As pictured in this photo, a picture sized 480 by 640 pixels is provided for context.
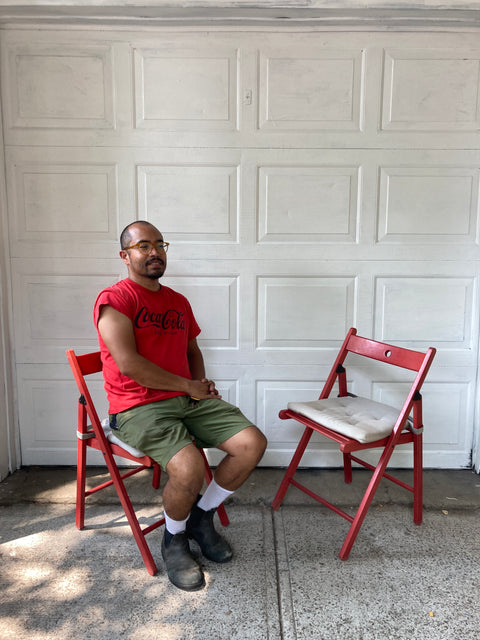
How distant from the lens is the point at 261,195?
111 inches

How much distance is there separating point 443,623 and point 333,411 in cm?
96

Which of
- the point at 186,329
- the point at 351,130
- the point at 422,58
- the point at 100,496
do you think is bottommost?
the point at 100,496

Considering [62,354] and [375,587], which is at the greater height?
[62,354]

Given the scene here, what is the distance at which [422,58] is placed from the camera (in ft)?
8.93

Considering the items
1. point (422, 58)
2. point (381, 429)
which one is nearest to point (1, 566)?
point (381, 429)

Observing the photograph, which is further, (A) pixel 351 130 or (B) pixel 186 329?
(A) pixel 351 130

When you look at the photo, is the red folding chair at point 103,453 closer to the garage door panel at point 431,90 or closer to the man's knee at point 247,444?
the man's knee at point 247,444

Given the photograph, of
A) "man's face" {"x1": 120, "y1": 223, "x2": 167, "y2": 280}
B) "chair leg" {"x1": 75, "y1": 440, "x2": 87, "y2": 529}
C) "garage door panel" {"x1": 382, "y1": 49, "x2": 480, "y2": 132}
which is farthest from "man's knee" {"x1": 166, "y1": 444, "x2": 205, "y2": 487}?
"garage door panel" {"x1": 382, "y1": 49, "x2": 480, "y2": 132}

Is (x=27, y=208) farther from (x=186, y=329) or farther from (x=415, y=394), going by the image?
(x=415, y=394)

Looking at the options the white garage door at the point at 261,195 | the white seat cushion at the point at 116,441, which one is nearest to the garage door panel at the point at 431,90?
the white garage door at the point at 261,195

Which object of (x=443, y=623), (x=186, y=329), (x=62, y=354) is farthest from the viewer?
(x=62, y=354)

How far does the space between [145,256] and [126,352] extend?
1.56 feet

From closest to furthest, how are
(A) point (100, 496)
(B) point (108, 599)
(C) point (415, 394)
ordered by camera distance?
(B) point (108, 599), (C) point (415, 394), (A) point (100, 496)

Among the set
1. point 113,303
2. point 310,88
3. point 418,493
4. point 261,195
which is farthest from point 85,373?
point 310,88
